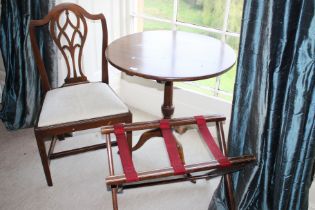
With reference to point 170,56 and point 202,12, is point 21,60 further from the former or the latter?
point 202,12

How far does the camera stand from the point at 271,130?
4.28ft

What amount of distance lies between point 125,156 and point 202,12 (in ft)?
4.18

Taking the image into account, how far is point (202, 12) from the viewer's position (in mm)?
2152

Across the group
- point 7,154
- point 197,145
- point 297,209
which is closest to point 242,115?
point 297,209

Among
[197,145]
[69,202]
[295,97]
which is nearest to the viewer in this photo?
[295,97]

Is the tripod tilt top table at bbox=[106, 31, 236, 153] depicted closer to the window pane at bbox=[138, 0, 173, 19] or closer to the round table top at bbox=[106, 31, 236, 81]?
the round table top at bbox=[106, 31, 236, 81]

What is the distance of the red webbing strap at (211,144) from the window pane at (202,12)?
0.91 metres

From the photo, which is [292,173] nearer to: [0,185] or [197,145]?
[197,145]

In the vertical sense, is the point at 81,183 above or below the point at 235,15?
below

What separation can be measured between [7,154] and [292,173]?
5.68ft

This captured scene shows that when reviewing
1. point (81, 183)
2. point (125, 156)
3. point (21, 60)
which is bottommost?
point (81, 183)

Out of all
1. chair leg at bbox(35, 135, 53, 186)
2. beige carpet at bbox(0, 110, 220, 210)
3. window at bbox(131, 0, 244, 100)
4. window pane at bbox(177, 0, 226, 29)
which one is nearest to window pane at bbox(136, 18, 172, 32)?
window at bbox(131, 0, 244, 100)

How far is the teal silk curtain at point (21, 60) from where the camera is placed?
2031 mm

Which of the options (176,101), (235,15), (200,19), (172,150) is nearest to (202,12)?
(200,19)
